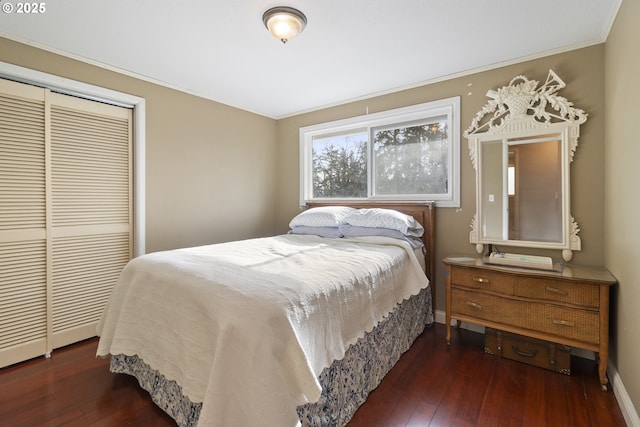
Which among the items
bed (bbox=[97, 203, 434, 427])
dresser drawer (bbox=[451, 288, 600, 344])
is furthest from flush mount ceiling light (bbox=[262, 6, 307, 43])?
dresser drawer (bbox=[451, 288, 600, 344])

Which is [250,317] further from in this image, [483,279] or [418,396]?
[483,279]

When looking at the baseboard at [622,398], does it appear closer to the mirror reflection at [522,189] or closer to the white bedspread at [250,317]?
the mirror reflection at [522,189]

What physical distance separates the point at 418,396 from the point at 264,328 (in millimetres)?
1226

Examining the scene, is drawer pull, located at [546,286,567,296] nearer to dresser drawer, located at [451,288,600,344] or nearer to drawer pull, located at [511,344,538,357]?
dresser drawer, located at [451,288,600,344]

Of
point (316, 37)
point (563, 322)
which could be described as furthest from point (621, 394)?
point (316, 37)

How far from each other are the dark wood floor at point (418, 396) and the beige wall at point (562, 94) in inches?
34.0

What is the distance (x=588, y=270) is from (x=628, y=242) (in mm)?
547

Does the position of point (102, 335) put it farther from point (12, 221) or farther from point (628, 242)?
point (628, 242)

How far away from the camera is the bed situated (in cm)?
114

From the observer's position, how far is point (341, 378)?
5.12 ft

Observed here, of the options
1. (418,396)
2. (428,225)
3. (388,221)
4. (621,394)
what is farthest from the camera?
(428,225)

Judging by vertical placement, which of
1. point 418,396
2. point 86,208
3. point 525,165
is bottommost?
point 418,396

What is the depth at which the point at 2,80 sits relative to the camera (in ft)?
6.91

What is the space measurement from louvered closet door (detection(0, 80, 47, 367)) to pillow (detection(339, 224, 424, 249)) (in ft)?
8.20
